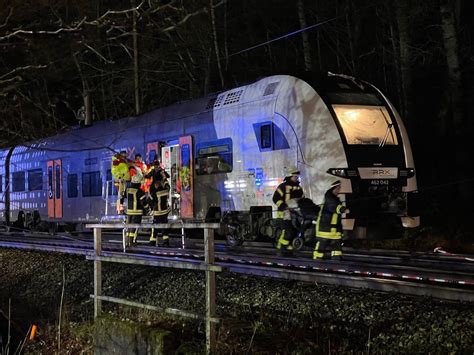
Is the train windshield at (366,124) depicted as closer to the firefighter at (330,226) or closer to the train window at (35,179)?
the firefighter at (330,226)

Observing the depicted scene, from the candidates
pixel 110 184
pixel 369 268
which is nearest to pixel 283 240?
pixel 369 268

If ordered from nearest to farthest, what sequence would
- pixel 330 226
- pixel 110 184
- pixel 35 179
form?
1. pixel 330 226
2. pixel 110 184
3. pixel 35 179

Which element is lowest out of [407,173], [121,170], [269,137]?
[407,173]

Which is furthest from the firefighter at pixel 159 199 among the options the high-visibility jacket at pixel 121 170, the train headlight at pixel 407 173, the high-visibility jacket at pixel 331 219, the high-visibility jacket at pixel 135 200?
the train headlight at pixel 407 173

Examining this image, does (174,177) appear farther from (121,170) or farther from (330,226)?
(330,226)

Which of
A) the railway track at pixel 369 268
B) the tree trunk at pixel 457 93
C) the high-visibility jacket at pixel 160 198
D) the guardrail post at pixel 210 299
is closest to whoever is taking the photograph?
the guardrail post at pixel 210 299

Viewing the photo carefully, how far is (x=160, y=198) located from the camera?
44.0ft

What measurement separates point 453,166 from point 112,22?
46.3 feet

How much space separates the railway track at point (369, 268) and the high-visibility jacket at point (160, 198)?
825mm

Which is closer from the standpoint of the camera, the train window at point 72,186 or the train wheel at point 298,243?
the train wheel at point 298,243

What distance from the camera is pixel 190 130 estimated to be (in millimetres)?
15484

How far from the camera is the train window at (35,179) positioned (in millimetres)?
22906

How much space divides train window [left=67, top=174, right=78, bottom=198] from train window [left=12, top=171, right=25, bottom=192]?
166 inches

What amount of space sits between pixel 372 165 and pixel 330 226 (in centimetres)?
249
